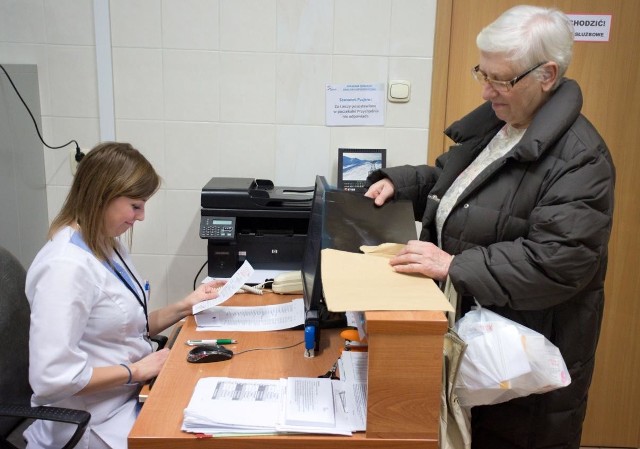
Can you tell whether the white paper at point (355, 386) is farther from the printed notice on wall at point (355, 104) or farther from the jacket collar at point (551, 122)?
the printed notice on wall at point (355, 104)

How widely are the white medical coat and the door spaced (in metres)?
1.52

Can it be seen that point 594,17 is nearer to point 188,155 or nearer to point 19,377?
point 188,155

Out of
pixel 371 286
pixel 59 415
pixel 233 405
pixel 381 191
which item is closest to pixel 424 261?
pixel 371 286

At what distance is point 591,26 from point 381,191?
143 centimetres

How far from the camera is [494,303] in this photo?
132 centimetres

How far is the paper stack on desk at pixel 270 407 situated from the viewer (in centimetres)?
119

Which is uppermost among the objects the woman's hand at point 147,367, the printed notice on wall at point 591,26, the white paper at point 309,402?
the printed notice on wall at point 591,26

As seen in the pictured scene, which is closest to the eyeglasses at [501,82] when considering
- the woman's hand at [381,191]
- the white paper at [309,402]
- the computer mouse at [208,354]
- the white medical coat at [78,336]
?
the woman's hand at [381,191]

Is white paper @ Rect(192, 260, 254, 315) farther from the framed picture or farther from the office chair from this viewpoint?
the framed picture

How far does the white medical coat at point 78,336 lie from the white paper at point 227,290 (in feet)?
0.66

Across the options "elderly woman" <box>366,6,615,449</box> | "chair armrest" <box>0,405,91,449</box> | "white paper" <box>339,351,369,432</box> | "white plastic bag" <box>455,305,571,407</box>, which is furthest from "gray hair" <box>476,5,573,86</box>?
"chair armrest" <box>0,405,91,449</box>

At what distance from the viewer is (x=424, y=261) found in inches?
51.6

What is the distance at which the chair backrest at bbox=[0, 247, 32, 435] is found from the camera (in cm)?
153

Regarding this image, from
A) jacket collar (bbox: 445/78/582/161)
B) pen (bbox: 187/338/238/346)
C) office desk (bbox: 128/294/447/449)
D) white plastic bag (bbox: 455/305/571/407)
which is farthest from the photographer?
pen (bbox: 187/338/238/346)
